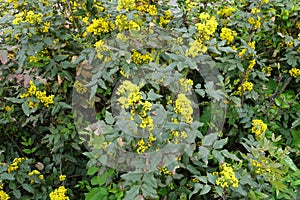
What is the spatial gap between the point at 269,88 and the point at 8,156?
5.47 ft

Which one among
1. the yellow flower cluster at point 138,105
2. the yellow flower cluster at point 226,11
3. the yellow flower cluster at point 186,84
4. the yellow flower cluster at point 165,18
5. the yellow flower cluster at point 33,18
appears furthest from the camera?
the yellow flower cluster at point 226,11

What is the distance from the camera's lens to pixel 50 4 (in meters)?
2.11

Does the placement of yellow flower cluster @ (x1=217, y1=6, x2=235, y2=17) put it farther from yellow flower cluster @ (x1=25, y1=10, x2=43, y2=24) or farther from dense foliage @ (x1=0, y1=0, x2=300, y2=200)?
yellow flower cluster @ (x1=25, y1=10, x2=43, y2=24)

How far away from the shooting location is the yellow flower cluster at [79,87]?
1.95 meters

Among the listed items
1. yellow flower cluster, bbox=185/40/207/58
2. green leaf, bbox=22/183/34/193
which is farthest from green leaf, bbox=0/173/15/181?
yellow flower cluster, bbox=185/40/207/58

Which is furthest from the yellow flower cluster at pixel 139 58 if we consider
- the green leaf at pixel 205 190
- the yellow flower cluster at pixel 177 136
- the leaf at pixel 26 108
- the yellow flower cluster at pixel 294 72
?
the yellow flower cluster at pixel 294 72

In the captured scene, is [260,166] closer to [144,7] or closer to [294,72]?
[294,72]

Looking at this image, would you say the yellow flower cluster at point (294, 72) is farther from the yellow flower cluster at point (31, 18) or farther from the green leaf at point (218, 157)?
the yellow flower cluster at point (31, 18)

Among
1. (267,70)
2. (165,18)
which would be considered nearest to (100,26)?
(165,18)

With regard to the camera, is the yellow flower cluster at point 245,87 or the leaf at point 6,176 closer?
the leaf at point 6,176

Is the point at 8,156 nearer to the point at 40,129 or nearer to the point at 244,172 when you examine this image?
the point at 40,129

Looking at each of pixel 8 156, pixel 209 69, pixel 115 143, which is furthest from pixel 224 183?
pixel 8 156

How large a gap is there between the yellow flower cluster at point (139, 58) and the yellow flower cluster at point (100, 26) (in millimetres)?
191

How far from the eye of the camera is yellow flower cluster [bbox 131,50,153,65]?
1.80 metres
